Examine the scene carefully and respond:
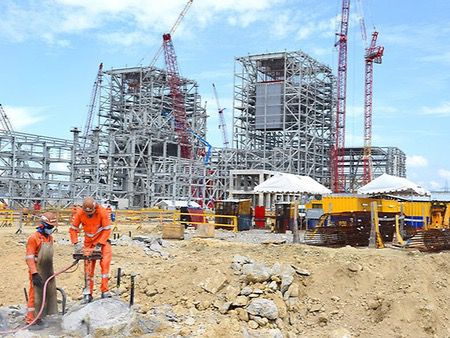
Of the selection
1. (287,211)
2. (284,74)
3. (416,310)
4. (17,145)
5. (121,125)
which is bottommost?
(416,310)

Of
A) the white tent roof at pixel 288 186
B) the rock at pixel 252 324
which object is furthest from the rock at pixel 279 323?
the white tent roof at pixel 288 186

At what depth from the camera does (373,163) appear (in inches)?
3243

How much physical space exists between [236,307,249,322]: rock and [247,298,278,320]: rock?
114 mm

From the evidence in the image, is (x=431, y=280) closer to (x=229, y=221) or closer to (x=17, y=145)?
(x=229, y=221)

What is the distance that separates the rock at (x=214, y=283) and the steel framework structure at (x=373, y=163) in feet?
225

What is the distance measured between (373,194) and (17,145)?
32137mm

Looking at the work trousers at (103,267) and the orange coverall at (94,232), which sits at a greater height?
the orange coverall at (94,232)

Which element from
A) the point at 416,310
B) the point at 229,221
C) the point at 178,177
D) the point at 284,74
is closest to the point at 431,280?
the point at 416,310

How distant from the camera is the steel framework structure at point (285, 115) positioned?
71625 mm

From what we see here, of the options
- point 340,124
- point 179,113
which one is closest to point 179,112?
point 179,113

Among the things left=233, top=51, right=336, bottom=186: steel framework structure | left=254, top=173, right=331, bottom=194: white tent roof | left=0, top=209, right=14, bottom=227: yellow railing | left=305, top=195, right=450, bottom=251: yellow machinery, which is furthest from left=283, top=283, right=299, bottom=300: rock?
left=233, top=51, right=336, bottom=186: steel framework structure

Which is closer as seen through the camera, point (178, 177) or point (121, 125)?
point (178, 177)

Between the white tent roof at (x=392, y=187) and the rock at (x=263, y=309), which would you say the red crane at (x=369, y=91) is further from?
the rock at (x=263, y=309)

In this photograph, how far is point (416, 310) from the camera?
44.1 ft
